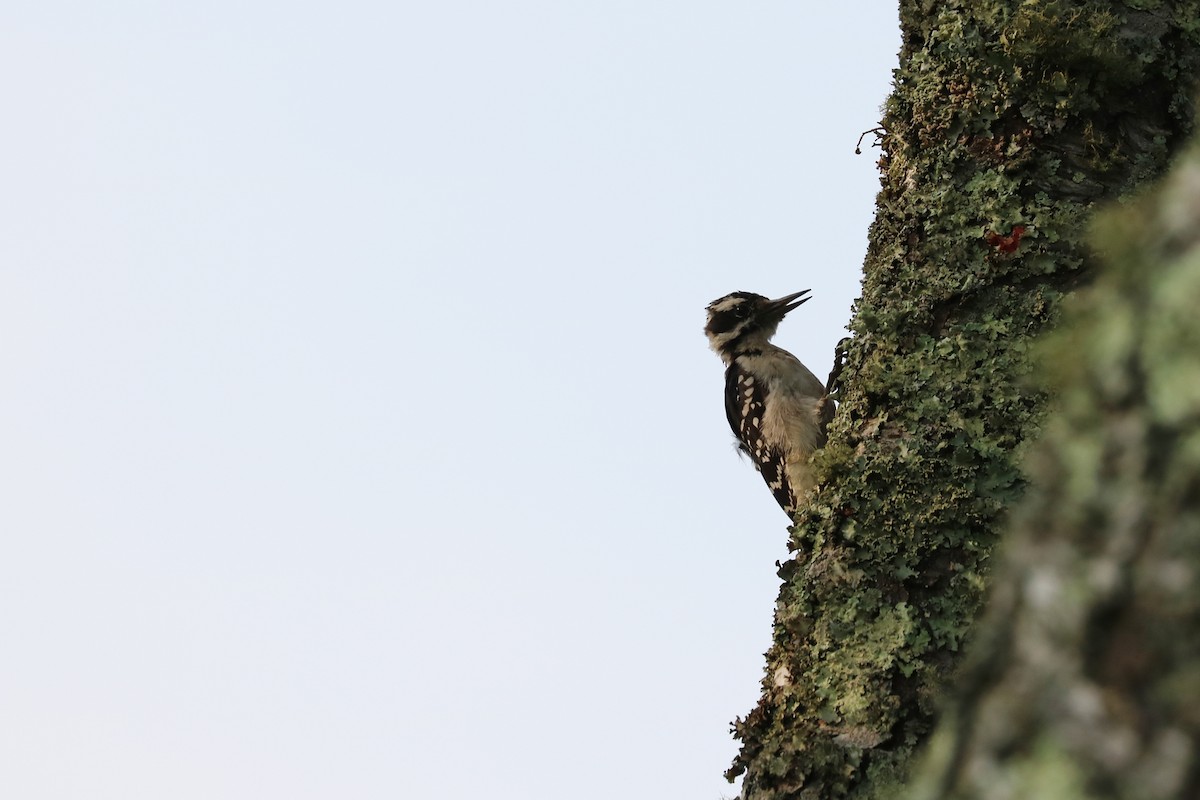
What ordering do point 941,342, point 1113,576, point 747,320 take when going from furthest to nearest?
1. point 747,320
2. point 941,342
3. point 1113,576

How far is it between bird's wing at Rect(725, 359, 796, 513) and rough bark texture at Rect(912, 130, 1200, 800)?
6.17 metres

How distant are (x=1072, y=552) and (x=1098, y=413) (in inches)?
5.4

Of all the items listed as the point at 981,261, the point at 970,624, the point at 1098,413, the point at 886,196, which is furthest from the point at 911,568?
the point at 1098,413

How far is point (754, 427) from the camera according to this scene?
7785 mm

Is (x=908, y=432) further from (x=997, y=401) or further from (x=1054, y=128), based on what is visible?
(x=1054, y=128)

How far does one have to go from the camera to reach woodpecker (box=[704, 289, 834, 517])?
7.43 m

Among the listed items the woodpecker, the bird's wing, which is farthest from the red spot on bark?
the bird's wing

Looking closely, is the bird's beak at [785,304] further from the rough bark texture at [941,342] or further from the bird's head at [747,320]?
the rough bark texture at [941,342]

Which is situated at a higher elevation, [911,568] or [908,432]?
[908,432]

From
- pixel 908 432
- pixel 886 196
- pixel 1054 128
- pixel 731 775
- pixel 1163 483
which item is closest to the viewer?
pixel 1163 483

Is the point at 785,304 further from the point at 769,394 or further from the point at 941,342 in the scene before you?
the point at 941,342

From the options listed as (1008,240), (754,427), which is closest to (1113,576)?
(1008,240)

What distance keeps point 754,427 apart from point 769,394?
0.70 feet

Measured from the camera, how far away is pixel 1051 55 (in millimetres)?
4363
